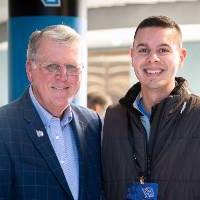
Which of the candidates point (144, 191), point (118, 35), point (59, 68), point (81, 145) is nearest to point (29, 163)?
point (81, 145)

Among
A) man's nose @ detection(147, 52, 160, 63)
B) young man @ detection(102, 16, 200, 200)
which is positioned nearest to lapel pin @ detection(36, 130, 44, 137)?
young man @ detection(102, 16, 200, 200)

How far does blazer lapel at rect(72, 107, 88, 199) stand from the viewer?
217 centimetres

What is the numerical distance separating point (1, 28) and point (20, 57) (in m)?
5.96

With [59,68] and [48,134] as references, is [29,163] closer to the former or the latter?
[48,134]

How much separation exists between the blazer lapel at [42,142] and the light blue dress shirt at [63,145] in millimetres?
43

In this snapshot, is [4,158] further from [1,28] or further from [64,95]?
[1,28]

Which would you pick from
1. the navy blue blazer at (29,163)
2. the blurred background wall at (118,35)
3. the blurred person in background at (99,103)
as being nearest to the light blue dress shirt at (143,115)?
the navy blue blazer at (29,163)

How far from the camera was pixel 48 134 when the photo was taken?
2.18 meters

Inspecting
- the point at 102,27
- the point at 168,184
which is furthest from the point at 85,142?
the point at 102,27

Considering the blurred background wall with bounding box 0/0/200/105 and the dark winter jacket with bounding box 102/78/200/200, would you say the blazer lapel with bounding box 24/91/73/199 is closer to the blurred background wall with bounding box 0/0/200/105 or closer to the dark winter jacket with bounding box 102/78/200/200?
the dark winter jacket with bounding box 102/78/200/200

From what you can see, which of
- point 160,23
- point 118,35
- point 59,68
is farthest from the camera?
point 118,35

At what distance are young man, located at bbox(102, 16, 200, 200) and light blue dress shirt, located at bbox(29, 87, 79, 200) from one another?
9.9 inches

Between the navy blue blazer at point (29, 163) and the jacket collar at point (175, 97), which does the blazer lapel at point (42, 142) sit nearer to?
the navy blue blazer at point (29, 163)

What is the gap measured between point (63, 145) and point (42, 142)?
122 millimetres
